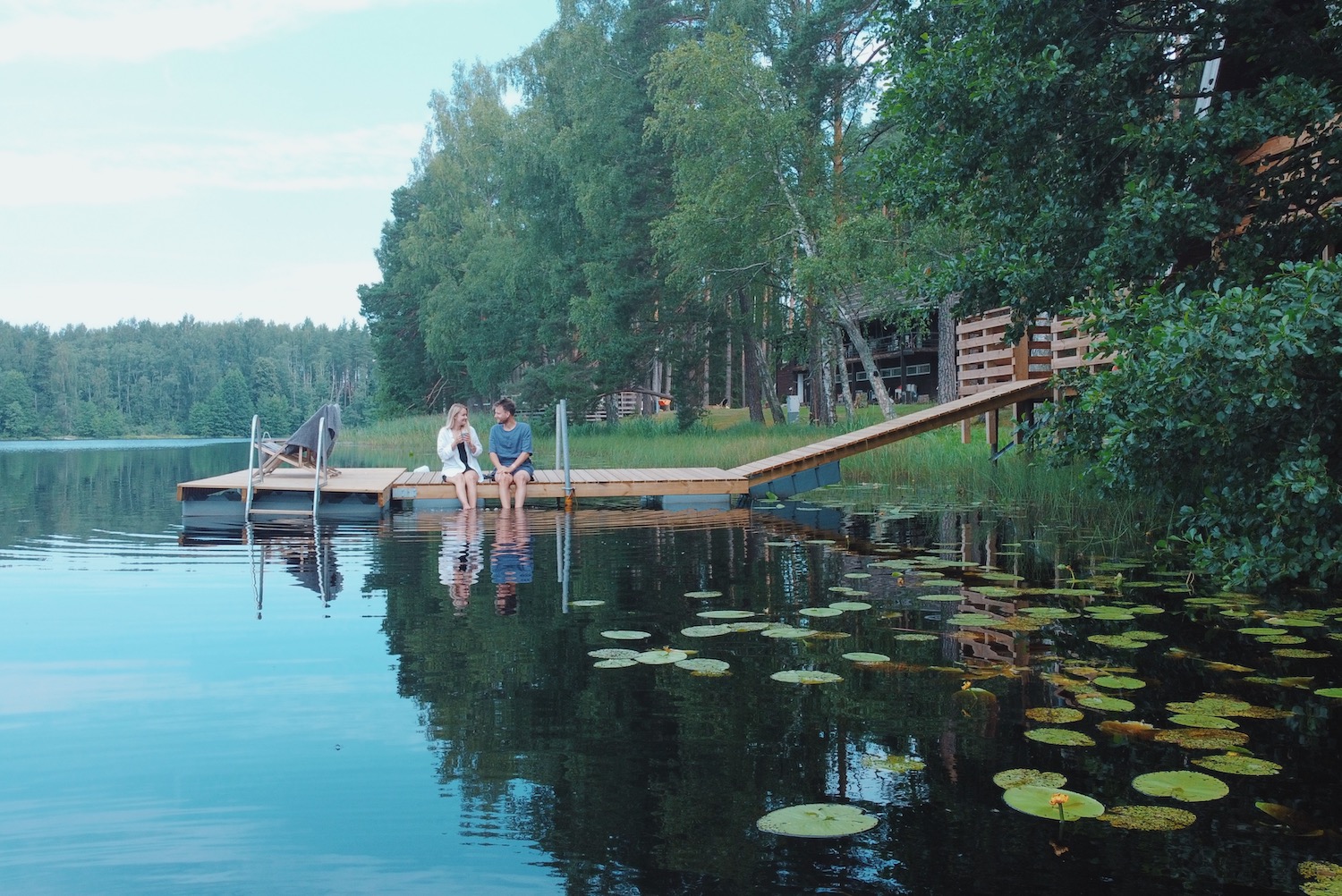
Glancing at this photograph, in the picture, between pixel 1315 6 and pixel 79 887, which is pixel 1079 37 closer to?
pixel 1315 6

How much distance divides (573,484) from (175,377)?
111874 millimetres

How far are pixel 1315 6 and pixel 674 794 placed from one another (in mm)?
7436

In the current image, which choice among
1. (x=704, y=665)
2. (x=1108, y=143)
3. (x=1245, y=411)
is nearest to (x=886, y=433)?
(x=1108, y=143)

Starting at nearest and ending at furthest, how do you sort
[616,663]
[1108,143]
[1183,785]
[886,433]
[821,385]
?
[1183,785] → [616,663] → [1108,143] → [886,433] → [821,385]

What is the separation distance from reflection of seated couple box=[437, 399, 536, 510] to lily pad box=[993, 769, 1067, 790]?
1013 cm

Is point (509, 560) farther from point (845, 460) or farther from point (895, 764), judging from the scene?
point (845, 460)

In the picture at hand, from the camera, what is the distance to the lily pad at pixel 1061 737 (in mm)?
3537

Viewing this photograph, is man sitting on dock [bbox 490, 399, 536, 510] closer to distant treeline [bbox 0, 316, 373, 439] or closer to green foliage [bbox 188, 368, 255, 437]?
distant treeline [bbox 0, 316, 373, 439]

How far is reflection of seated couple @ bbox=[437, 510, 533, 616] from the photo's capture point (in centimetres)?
671

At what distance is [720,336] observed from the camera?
27766mm

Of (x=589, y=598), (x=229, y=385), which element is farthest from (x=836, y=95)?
(x=229, y=385)

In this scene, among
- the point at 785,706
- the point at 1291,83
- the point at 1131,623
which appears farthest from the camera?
the point at 1291,83

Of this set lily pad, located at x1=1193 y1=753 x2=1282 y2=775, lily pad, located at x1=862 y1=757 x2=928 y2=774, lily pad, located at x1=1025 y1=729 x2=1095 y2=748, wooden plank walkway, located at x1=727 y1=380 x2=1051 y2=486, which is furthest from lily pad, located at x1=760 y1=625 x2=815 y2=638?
wooden plank walkway, located at x1=727 y1=380 x2=1051 y2=486

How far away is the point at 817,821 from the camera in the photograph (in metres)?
2.89
